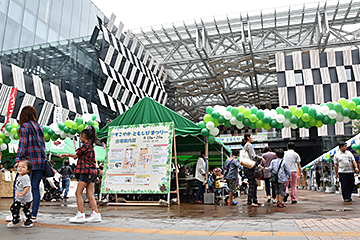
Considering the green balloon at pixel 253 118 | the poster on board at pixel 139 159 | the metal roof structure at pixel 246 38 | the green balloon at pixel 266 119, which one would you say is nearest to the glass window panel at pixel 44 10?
the metal roof structure at pixel 246 38

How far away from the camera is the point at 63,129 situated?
9.61m

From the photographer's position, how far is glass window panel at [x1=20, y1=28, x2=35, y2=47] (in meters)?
17.2

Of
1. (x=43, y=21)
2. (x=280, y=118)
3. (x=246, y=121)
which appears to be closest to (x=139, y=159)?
(x=246, y=121)

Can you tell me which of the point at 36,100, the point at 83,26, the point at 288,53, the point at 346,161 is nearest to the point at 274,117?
the point at 346,161

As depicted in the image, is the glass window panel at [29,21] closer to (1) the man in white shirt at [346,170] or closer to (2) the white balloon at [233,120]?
(2) the white balloon at [233,120]

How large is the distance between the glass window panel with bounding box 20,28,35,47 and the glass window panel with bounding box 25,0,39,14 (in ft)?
4.46

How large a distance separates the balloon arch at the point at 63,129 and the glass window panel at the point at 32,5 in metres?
10.4

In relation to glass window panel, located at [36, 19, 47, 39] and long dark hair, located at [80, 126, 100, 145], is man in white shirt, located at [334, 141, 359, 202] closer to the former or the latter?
long dark hair, located at [80, 126, 100, 145]

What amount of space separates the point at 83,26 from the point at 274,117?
18803 mm

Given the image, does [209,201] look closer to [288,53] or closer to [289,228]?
[289,228]

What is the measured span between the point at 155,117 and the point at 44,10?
48.5 feet

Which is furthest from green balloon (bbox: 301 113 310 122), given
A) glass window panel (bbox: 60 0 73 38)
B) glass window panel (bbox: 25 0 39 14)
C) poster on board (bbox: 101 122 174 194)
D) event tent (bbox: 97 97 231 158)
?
glass window panel (bbox: 60 0 73 38)

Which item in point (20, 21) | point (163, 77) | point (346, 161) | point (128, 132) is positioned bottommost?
point (346, 161)

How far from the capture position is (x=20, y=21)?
1709 cm
